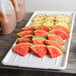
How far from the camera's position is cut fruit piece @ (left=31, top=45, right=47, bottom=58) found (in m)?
0.84

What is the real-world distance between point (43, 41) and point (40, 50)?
2.4 inches

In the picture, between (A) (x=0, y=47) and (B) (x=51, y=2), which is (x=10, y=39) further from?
(B) (x=51, y=2)

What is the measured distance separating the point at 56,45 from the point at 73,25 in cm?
30

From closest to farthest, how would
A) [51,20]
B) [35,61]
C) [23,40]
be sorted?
[35,61]
[23,40]
[51,20]

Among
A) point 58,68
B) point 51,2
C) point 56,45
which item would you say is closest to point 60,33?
point 56,45

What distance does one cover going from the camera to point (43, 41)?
896 millimetres

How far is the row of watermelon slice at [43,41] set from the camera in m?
0.85

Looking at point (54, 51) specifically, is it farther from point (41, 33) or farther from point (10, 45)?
point (10, 45)

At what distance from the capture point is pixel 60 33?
0.96 m

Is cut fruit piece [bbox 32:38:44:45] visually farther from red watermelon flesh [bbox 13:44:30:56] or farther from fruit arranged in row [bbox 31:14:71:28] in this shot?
fruit arranged in row [bbox 31:14:71:28]

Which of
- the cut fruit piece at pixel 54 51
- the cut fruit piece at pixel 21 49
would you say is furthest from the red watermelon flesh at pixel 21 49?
the cut fruit piece at pixel 54 51

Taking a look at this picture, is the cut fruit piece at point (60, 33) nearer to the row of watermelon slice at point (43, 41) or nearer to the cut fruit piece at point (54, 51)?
the row of watermelon slice at point (43, 41)

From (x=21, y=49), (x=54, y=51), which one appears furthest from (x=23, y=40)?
(x=54, y=51)

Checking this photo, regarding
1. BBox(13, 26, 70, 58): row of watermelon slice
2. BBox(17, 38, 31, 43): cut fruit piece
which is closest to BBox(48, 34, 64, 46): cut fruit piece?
BBox(13, 26, 70, 58): row of watermelon slice
